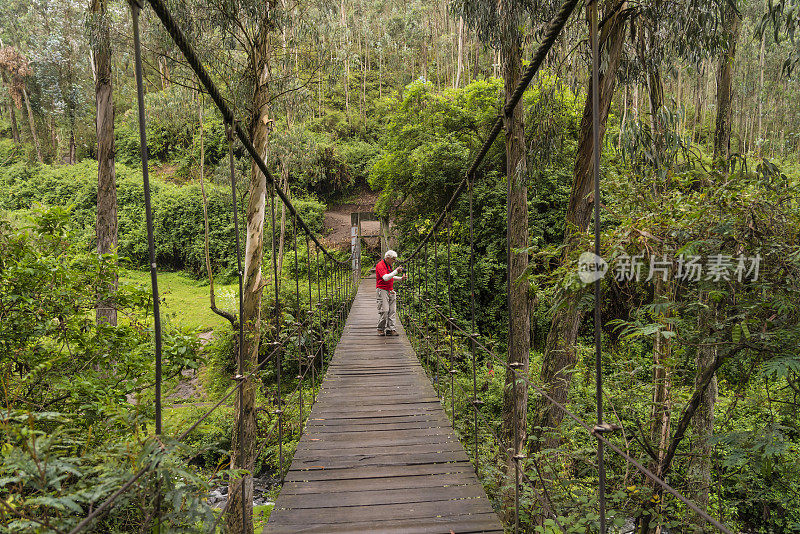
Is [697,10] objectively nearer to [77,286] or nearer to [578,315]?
[578,315]

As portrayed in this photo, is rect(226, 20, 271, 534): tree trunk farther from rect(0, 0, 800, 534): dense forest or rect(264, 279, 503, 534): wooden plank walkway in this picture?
rect(264, 279, 503, 534): wooden plank walkway

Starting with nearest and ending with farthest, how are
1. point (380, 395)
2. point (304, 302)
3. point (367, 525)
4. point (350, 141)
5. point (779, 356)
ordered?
point (779, 356)
point (367, 525)
point (380, 395)
point (304, 302)
point (350, 141)

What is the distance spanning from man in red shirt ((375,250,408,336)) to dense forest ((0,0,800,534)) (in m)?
0.36

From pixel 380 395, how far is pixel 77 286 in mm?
2065

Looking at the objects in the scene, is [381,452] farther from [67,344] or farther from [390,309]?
[390,309]

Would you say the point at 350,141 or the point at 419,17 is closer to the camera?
the point at 350,141

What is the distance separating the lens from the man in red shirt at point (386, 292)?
16.9 feet

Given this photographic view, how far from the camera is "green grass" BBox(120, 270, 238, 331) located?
10350 millimetres

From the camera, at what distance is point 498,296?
980cm

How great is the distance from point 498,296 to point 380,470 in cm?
795

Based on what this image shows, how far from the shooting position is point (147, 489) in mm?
985

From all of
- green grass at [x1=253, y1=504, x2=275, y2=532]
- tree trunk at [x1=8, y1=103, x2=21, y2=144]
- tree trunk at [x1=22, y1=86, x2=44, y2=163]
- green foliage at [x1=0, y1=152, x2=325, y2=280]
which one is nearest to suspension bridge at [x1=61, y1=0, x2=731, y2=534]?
green grass at [x1=253, y1=504, x2=275, y2=532]

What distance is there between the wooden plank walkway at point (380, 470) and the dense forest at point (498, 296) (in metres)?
0.27

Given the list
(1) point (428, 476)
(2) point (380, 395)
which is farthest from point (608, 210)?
(2) point (380, 395)
